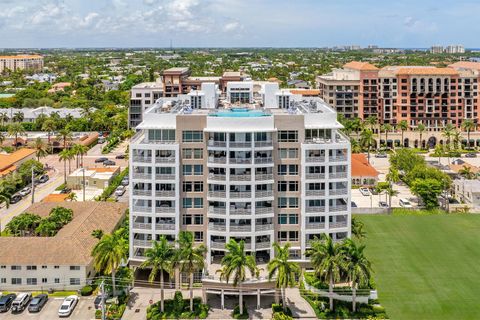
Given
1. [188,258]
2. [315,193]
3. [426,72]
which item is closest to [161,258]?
[188,258]

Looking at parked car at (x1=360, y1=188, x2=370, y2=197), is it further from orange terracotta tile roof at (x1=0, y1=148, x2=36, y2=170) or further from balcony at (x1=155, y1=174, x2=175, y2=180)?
orange terracotta tile roof at (x1=0, y1=148, x2=36, y2=170)

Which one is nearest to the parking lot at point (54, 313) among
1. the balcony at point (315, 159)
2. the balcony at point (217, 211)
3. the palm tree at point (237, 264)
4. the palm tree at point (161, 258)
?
→ the palm tree at point (161, 258)

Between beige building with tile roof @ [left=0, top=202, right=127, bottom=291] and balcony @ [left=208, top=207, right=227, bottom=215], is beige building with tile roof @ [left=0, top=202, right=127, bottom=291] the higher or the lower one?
the lower one

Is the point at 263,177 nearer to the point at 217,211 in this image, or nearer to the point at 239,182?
the point at 239,182

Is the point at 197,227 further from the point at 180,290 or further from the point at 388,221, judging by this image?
the point at 388,221

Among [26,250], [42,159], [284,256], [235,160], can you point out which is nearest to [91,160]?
[42,159]

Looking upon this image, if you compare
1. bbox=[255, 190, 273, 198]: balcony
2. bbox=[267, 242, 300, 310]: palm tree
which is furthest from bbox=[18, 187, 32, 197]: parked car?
bbox=[267, 242, 300, 310]: palm tree
